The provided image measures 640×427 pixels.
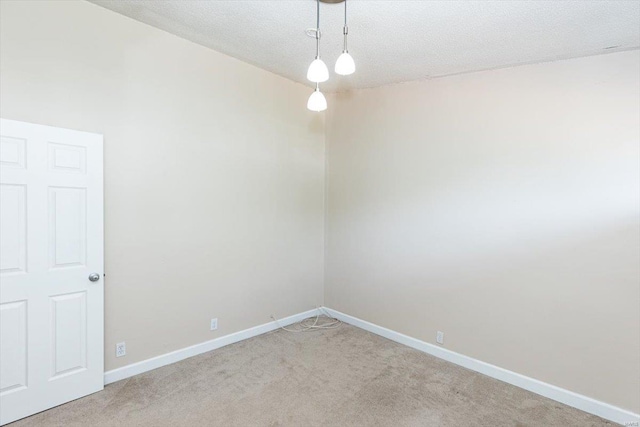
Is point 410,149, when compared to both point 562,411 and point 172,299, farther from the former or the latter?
point 172,299

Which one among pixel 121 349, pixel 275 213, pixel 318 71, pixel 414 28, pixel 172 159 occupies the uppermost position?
pixel 414 28

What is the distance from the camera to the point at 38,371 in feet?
7.52

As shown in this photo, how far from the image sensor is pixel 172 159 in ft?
9.81

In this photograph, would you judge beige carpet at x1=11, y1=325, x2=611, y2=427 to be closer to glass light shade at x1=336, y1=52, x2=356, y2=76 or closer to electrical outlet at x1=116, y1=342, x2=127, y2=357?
electrical outlet at x1=116, y1=342, x2=127, y2=357

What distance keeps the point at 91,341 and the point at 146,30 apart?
2540 mm

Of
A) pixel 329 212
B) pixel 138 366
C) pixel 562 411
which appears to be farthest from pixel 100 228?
pixel 562 411

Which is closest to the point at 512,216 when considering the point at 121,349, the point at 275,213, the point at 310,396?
the point at 310,396

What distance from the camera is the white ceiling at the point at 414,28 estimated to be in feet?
7.06

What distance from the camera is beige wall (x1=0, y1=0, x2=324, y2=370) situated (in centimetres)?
238

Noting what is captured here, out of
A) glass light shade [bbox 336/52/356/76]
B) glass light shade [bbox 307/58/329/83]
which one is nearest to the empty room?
glass light shade [bbox 307/58/329/83]

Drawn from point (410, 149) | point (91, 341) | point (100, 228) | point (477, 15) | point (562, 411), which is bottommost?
point (562, 411)

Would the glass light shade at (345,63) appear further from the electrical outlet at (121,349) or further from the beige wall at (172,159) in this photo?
the electrical outlet at (121,349)

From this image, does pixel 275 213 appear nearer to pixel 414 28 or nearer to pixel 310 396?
pixel 310 396

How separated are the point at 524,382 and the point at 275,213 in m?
2.89
